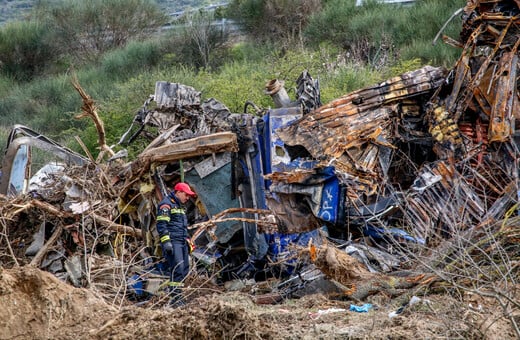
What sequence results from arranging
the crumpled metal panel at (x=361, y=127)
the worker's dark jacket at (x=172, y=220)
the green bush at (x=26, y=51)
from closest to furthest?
the worker's dark jacket at (x=172, y=220) → the crumpled metal panel at (x=361, y=127) → the green bush at (x=26, y=51)

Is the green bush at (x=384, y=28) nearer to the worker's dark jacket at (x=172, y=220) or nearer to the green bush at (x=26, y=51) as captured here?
the worker's dark jacket at (x=172, y=220)

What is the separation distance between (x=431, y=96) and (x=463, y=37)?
1018 mm

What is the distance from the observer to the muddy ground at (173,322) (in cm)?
544

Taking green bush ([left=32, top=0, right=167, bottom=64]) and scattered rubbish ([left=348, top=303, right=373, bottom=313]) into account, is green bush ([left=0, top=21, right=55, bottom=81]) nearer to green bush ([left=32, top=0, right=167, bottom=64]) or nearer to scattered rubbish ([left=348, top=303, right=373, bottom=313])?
green bush ([left=32, top=0, right=167, bottom=64])

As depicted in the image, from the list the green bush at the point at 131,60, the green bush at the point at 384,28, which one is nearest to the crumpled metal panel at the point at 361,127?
the green bush at the point at 384,28

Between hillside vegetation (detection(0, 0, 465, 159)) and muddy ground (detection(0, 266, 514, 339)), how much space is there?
408 inches

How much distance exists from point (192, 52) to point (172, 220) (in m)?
20.0

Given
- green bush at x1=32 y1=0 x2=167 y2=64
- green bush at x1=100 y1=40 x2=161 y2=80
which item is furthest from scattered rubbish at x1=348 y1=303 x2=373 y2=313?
green bush at x1=32 y1=0 x2=167 y2=64

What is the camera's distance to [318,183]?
10.1m

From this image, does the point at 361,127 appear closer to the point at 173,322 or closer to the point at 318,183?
the point at 318,183

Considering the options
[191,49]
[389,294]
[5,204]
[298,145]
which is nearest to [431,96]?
[298,145]

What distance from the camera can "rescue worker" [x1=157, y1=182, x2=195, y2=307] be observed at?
9289 millimetres

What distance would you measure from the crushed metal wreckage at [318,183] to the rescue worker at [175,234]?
1.05 feet

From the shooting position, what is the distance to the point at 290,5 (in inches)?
1166
